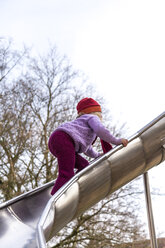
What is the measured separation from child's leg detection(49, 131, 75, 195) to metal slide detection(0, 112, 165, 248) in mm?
266

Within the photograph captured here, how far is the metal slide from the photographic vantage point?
295 cm

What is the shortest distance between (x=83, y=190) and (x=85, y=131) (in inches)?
27.2

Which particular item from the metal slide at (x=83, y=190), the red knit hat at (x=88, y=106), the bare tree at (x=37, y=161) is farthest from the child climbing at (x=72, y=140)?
the bare tree at (x=37, y=161)

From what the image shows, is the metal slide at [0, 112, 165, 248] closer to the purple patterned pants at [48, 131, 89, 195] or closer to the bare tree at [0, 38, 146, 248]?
the purple patterned pants at [48, 131, 89, 195]

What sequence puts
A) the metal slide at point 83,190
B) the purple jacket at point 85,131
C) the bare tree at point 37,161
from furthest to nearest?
the bare tree at point 37,161 < the purple jacket at point 85,131 < the metal slide at point 83,190

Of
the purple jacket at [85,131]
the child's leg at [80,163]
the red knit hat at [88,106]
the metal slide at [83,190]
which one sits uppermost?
the red knit hat at [88,106]

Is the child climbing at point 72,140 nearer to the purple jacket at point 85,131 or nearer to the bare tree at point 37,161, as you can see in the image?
the purple jacket at point 85,131

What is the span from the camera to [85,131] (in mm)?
3871

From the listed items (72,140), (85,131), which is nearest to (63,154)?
(72,140)

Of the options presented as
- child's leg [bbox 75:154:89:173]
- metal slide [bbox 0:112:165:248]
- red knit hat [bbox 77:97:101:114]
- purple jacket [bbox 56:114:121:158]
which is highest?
red knit hat [bbox 77:97:101:114]

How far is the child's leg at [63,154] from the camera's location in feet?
11.9

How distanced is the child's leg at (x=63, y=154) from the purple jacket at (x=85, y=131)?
0.07m

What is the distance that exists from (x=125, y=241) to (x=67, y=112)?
432 centimetres

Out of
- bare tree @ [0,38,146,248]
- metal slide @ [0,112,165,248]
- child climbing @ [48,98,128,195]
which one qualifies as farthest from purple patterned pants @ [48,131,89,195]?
bare tree @ [0,38,146,248]
